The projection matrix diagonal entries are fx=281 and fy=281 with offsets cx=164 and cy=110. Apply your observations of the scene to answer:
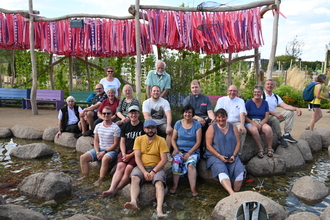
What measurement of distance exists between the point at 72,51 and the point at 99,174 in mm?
6141

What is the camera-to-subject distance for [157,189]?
3.94 metres

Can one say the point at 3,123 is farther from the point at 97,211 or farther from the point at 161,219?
the point at 161,219

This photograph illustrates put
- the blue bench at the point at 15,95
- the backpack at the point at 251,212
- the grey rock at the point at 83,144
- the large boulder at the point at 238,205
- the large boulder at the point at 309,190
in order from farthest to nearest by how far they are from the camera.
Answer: the blue bench at the point at 15,95 < the grey rock at the point at 83,144 < the large boulder at the point at 309,190 < the large boulder at the point at 238,205 < the backpack at the point at 251,212

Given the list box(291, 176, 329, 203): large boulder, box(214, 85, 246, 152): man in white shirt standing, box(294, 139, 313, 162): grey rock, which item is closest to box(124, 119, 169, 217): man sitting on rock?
box(214, 85, 246, 152): man in white shirt standing

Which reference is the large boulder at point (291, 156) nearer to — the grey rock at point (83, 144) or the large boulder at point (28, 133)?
the grey rock at point (83, 144)

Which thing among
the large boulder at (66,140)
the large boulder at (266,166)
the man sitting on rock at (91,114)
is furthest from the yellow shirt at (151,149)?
the large boulder at (66,140)

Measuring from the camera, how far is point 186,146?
185 inches

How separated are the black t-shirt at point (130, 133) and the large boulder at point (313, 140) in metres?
4.25

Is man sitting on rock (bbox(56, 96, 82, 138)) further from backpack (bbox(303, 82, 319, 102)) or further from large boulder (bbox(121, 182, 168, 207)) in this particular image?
backpack (bbox(303, 82, 319, 102))

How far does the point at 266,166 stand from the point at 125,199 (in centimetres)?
264

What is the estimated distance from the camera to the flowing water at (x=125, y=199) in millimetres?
3713

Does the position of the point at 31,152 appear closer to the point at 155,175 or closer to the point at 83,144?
the point at 83,144

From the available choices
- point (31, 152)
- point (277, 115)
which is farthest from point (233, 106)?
point (31, 152)

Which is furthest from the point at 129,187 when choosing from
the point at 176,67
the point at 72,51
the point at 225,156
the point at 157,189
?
the point at 72,51
